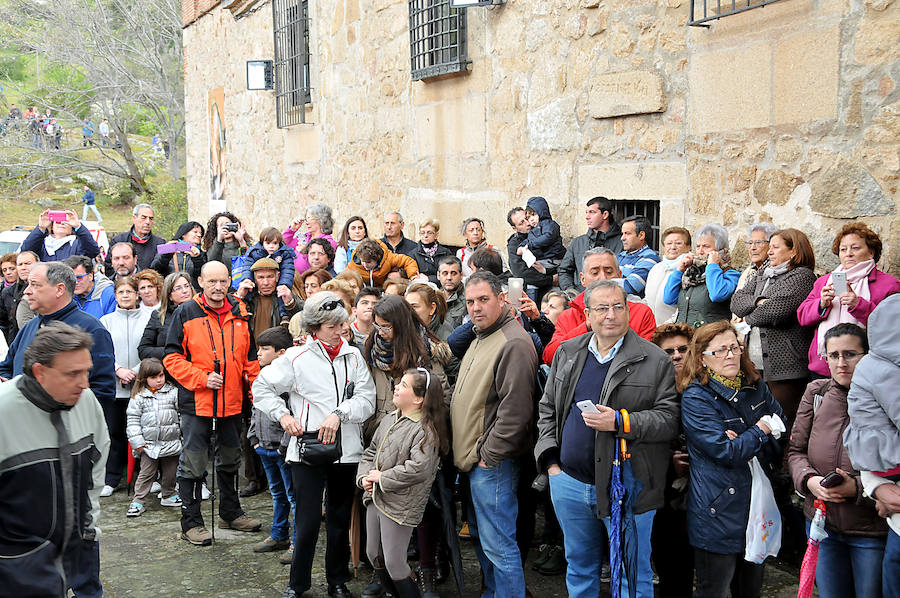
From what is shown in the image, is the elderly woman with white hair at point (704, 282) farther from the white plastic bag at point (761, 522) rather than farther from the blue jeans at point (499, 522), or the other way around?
the blue jeans at point (499, 522)

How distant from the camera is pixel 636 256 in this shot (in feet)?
22.0

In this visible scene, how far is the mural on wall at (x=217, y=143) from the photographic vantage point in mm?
Answer: 17400

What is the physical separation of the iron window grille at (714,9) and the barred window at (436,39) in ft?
10.9

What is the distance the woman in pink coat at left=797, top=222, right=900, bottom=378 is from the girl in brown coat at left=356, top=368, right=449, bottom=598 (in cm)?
213

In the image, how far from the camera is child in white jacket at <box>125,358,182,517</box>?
21.8ft

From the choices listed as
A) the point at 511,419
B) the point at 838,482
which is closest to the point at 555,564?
the point at 511,419

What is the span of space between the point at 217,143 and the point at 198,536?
518 inches

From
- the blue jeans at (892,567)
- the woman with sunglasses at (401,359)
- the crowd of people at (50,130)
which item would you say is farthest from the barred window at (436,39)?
the crowd of people at (50,130)

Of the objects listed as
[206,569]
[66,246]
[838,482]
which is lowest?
[206,569]

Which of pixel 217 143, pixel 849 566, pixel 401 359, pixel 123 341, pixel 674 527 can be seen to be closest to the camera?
pixel 849 566

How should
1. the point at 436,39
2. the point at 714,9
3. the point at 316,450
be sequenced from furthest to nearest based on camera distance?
the point at 436,39, the point at 714,9, the point at 316,450

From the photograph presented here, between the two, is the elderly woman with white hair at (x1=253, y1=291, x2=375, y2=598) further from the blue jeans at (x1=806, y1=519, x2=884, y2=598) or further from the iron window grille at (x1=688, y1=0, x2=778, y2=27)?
the iron window grille at (x1=688, y1=0, x2=778, y2=27)

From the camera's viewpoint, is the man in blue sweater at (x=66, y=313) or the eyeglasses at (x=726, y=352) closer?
the eyeglasses at (x=726, y=352)

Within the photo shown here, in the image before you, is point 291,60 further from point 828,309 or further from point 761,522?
point 761,522
